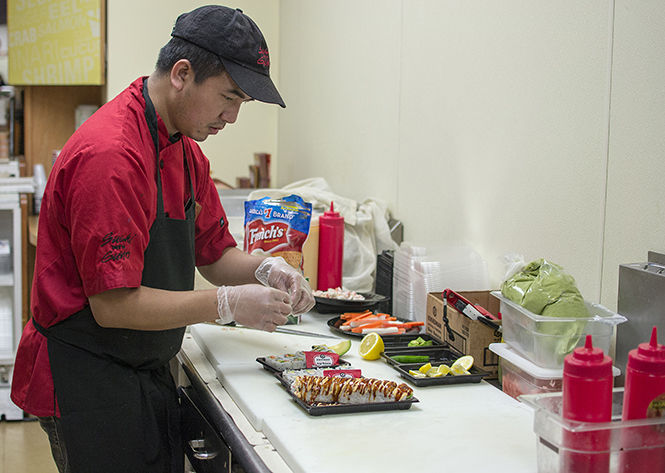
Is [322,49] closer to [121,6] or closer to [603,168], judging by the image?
[121,6]

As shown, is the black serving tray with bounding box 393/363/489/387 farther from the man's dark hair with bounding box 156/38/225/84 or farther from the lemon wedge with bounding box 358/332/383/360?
the man's dark hair with bounding box 156/38/225/84

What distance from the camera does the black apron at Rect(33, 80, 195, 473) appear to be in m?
1.73

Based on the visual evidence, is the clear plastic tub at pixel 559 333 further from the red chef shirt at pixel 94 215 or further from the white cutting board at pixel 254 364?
the red chef shirt at pixel 94 215

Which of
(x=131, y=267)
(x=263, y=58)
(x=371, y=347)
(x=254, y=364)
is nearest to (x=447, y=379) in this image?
(x=371, y=347)

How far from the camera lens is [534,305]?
1647 millimetres

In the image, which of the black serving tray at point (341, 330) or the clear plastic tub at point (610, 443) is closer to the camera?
the clear plastic tub at point (610, 443)

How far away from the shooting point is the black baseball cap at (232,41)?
5.57 feet

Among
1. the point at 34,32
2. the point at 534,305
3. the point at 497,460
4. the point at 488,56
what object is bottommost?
the point at 497,460

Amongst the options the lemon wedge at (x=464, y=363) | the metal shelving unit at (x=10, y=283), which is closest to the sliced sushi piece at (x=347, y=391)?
the lemon wedge at (x=464, y=363)

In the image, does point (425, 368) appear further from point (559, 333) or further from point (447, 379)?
point (559, 333)

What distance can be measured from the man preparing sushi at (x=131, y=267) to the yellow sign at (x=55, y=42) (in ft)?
8.71

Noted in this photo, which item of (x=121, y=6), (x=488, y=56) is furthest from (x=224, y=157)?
(x=488, y=56)

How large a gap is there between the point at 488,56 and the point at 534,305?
92 cm

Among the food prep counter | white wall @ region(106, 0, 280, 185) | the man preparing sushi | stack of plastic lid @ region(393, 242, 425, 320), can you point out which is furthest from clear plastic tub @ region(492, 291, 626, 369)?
white wall @ region(106, 0, 280, 185)
